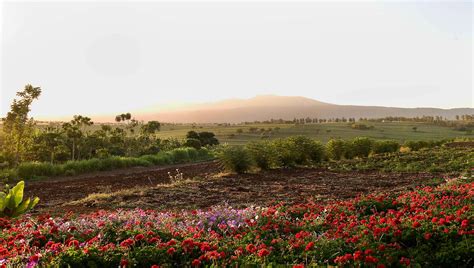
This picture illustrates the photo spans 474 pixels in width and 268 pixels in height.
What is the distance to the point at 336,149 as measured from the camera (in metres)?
26.3

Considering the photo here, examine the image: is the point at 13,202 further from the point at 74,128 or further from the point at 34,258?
the point at 74,128

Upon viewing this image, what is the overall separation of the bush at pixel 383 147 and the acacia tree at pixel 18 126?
20186mm

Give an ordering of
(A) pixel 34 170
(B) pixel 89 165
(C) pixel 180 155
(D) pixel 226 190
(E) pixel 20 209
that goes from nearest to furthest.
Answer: (E) pixel 20 209 < (D) pixel 226 190 < (A) pixel 34 170 < (B) pixel 89 165 < (C) pixel 180 155

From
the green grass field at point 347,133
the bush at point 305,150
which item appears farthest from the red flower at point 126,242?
the green grass field at point 347,133

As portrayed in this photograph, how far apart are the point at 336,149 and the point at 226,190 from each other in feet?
46.1

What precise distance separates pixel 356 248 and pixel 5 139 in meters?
22.4

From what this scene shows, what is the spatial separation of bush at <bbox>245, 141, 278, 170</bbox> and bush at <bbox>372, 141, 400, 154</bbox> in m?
10.8

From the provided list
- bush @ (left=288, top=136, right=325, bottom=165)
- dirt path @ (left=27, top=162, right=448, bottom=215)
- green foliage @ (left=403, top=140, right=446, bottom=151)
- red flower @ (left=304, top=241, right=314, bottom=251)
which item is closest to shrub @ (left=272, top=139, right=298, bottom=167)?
bush @ (left=288, top=136, right=325, bottom=165)

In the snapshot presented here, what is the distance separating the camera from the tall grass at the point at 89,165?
2021cm

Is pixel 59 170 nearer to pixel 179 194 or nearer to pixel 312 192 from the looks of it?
pixel 179 194

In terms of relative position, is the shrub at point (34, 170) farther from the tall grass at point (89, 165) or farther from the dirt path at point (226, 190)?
the dirt path at point (226, 190)

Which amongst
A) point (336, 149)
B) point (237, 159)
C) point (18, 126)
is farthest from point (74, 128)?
point (336, 149)

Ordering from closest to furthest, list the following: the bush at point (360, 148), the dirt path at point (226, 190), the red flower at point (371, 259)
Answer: the red flower at point (371, 259), the dirt path at point (226, 190), the bush at point (360, 148)

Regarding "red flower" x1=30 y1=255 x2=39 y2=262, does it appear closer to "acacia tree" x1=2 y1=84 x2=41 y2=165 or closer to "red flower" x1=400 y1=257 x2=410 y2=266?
"red flower" x1=400 y1=257 x2=410 y2=266
